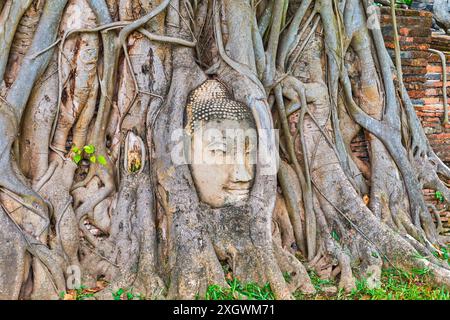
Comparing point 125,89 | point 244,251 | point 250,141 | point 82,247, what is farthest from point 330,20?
point 82,247

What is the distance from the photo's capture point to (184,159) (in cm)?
350

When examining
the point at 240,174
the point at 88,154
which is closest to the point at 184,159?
the point at 240,174

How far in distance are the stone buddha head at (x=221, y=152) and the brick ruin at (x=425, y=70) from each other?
7.23ft

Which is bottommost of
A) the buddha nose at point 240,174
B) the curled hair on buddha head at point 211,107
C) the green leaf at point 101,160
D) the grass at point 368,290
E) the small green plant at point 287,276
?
the grass at point 368,290

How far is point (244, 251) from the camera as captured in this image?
3336mm

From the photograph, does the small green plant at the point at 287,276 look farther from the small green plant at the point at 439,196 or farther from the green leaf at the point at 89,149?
the small green plant at the point at 439,196

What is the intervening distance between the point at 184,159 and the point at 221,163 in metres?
0.23

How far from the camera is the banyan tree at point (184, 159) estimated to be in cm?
335

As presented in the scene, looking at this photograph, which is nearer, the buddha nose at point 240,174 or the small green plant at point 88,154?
the buddha nose at point 240,174

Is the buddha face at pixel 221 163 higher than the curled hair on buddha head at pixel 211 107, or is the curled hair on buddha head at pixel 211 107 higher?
the curled hair on buddha head at pixel 211 107

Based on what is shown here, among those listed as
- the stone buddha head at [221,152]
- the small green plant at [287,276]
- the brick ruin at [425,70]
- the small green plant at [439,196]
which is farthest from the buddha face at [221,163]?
the brick ruin at [425,70]

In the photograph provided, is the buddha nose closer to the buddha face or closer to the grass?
the buddha face

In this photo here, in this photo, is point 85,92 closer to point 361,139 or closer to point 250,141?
Result: point 250,141

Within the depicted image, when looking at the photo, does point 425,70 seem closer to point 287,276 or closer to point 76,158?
point 287,276
